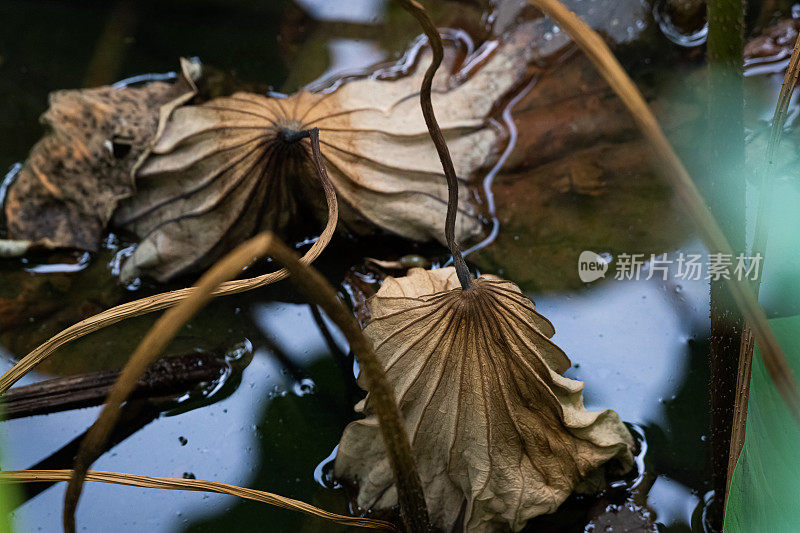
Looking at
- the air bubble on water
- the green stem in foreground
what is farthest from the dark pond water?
the green stem in foreground

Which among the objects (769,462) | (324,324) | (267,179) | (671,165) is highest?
(267,179)

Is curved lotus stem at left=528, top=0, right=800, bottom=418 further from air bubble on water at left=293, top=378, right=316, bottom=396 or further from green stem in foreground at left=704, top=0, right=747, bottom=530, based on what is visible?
air bubble on water at left=293, top=378, right=316, bottom=396

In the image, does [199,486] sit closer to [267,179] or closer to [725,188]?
[267,179]

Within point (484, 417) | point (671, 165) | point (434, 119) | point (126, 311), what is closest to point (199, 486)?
point (126, 311)

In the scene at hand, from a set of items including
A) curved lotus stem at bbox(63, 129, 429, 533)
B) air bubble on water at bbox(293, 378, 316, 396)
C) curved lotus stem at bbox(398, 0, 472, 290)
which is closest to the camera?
curved lotus stem at bbox(63, 129, 429, 533)

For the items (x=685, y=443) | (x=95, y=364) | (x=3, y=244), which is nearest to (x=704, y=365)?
(x=685, y=443)

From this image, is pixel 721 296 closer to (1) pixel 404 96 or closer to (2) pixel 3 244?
(1) pixel 404 96
